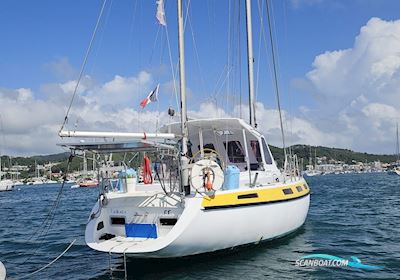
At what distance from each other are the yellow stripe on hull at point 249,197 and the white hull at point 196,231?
104 mm

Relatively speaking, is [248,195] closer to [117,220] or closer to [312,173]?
[117,220]

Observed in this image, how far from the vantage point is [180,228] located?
940 cm

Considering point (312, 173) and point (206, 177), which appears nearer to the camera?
point (206, 177)

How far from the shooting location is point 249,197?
10758 mm

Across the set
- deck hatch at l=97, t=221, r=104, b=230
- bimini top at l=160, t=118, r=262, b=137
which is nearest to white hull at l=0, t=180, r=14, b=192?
bimini top at l=160, t=118, r=262, b=137

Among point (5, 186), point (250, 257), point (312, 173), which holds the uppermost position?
point (312, 173)

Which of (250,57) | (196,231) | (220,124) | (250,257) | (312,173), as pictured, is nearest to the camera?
(196,231)

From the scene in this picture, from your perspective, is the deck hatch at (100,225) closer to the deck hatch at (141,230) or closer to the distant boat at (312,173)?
the deck hatch at (141,230)

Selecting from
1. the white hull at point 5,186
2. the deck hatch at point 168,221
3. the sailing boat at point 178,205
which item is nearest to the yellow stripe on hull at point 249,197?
the sailing boat at point 178,205

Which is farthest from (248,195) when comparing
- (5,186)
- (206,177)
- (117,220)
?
(5,186)

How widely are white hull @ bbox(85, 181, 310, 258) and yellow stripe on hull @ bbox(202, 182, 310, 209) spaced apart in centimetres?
10

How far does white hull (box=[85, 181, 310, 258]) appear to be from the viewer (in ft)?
31.0

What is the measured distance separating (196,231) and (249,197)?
1.77m

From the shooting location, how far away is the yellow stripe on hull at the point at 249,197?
32.8ft
